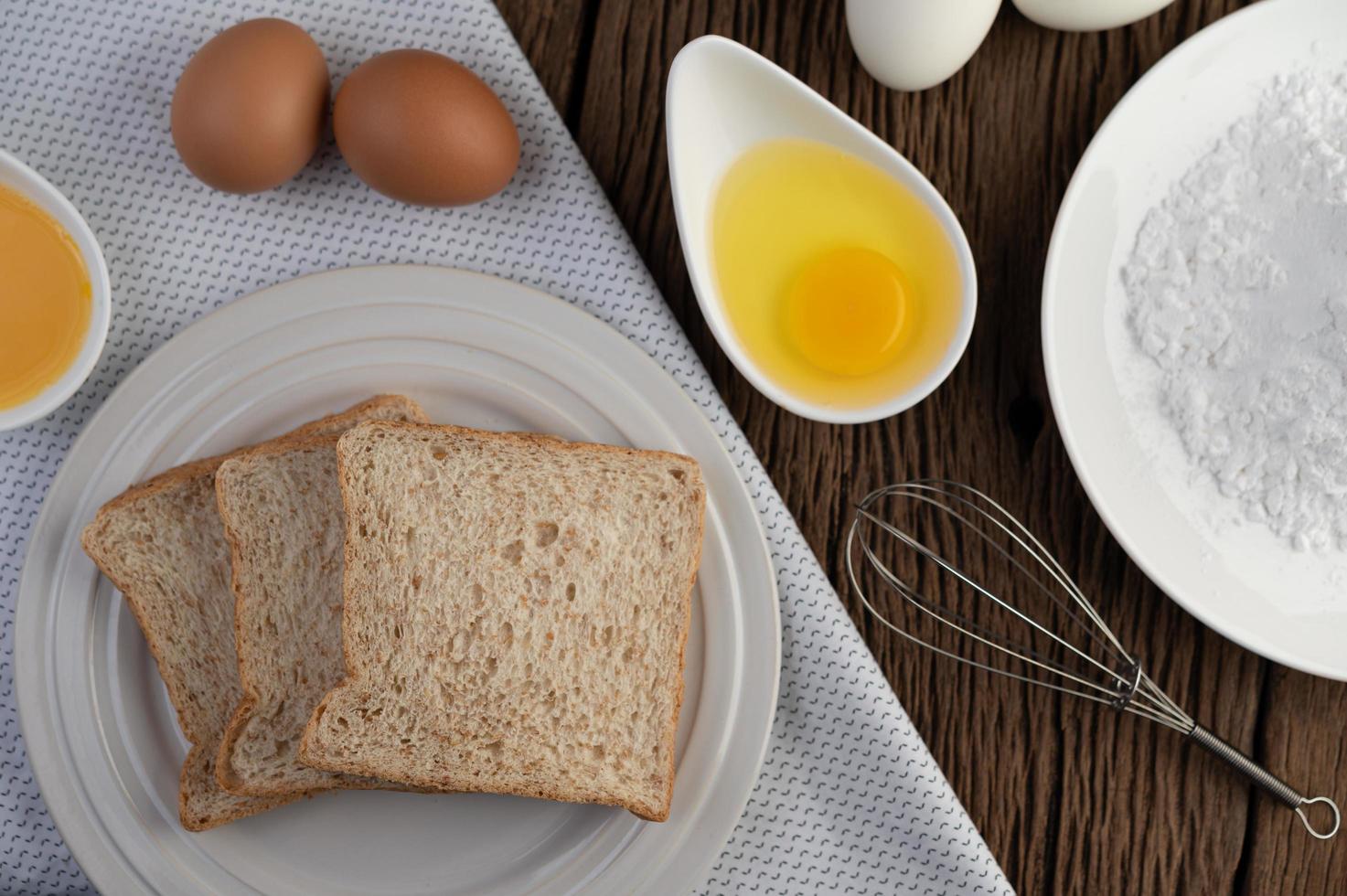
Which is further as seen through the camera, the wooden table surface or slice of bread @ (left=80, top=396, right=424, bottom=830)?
the wooden table surface

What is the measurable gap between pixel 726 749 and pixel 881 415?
1.12 feet

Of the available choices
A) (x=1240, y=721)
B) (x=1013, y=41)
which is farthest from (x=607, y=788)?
(x=1013, y=41)

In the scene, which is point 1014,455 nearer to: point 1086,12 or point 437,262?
point 1086,12

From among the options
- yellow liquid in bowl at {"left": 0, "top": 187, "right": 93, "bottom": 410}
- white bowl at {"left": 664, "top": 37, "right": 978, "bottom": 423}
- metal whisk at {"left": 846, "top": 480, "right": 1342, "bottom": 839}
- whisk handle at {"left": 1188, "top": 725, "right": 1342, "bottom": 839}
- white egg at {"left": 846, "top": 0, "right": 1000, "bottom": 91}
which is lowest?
whisk handle at {"left": 1188, "top": 725, "right": 1342, "bottom": 839}

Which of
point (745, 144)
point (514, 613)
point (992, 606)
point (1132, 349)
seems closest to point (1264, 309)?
point (1132, 349)

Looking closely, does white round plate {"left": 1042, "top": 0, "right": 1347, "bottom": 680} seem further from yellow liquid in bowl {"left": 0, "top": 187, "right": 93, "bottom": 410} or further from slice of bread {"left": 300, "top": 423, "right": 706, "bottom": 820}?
yellow liquid in bowl {"left": 0, "top": 187, "right": 93, "bottom": 410}

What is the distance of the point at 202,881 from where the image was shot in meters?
0.92

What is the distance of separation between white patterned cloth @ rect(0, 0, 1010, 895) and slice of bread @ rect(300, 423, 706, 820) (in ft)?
0.41

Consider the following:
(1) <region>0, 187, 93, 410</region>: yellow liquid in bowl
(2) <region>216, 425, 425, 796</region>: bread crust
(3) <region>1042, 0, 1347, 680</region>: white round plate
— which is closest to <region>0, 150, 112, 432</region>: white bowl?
(1) <region>0, 187, 93, 410</region>: yellow liquid in bowl

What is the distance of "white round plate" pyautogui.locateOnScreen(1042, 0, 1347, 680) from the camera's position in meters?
0.95

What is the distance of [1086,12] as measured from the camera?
3.13 feet

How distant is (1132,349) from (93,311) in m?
0.96

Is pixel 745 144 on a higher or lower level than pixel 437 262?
higher

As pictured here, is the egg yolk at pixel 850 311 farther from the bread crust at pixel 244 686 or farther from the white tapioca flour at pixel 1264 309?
the bread crust at pixel 244 686
